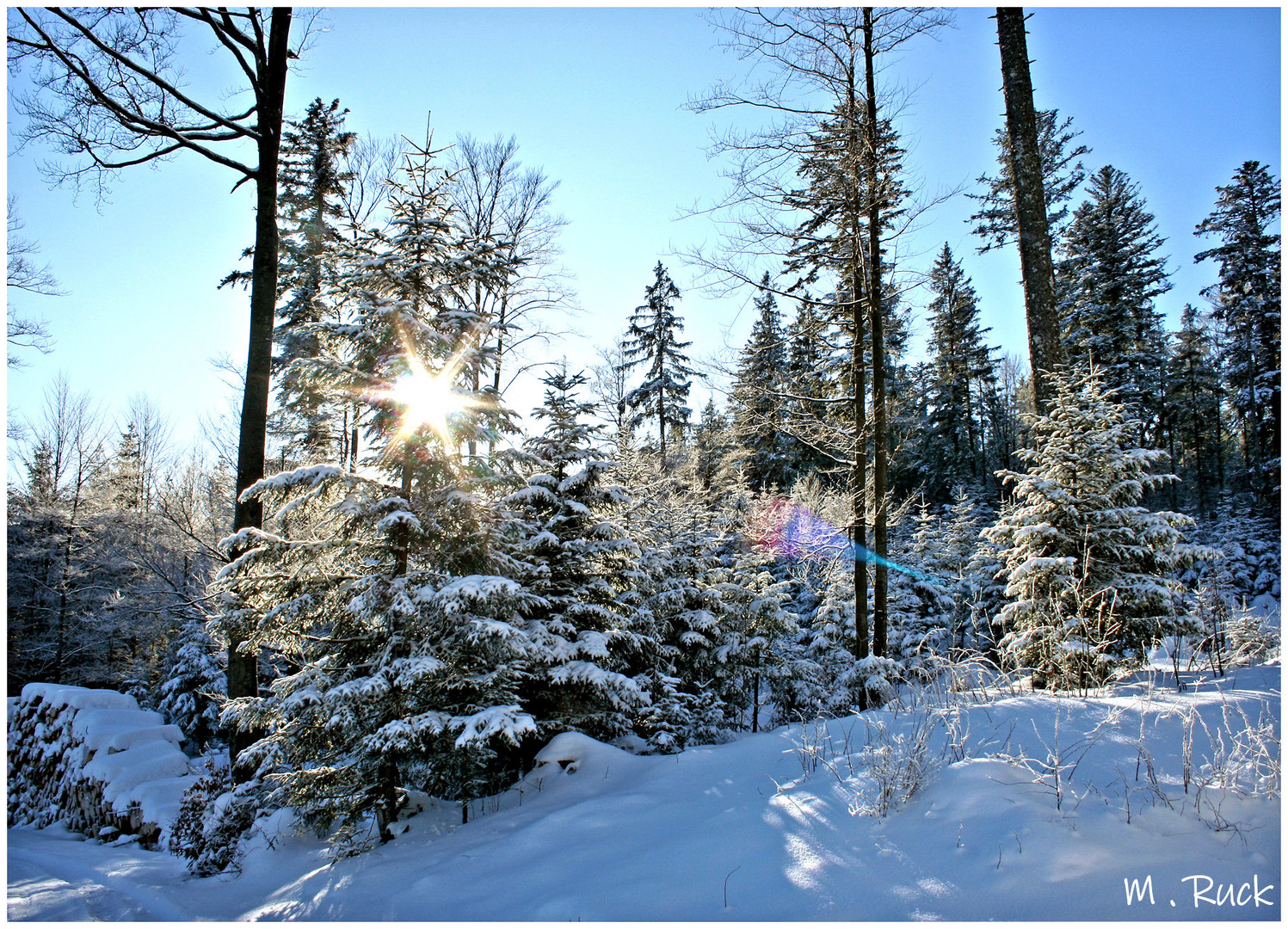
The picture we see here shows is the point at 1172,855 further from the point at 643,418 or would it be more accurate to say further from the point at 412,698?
the point at 643,418

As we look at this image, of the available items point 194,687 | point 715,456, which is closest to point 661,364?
point 715,456

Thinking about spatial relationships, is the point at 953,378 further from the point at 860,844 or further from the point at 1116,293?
the point at 860,844

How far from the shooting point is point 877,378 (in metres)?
9.54

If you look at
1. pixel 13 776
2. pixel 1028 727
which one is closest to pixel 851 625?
pixel 1028 727

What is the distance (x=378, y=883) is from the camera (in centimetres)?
378

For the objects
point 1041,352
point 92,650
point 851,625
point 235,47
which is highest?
point 235,47

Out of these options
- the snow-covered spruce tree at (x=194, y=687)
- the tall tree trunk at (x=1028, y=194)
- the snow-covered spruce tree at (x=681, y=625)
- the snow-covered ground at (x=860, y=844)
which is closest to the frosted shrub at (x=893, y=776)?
the snow-covered ground at (x=860, y=844)

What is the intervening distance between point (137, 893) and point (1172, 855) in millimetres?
6379

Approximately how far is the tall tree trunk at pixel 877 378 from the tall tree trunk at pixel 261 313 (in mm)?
8541

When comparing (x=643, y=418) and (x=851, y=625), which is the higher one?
(x=643, y=418)

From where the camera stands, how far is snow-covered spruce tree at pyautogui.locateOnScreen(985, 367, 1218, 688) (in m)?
7.60

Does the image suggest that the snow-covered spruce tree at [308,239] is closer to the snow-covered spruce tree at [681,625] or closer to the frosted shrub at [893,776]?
the snow-covered spruce tree at [681,625]

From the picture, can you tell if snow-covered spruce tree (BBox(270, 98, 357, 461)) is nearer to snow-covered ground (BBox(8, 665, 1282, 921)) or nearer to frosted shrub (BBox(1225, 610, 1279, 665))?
snow-covered ground (BBox(8, 665, 1282, 921))

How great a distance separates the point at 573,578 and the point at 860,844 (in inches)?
230
